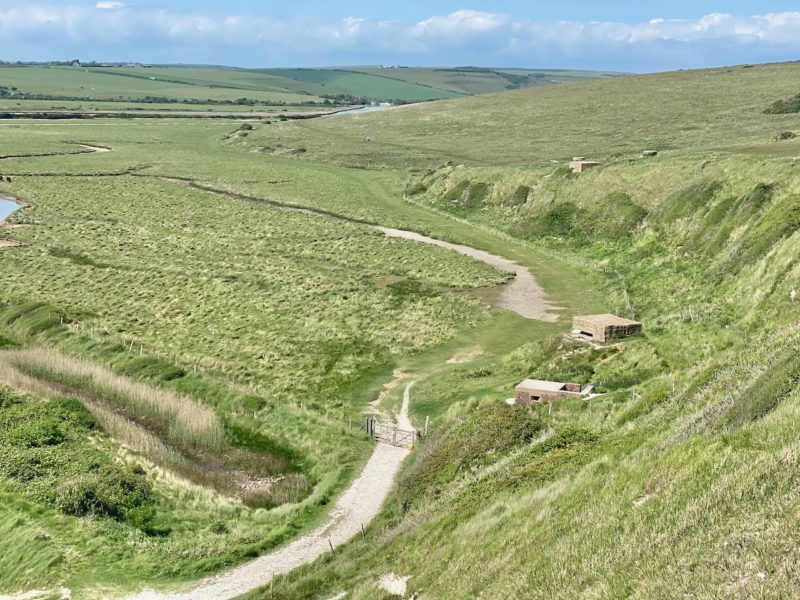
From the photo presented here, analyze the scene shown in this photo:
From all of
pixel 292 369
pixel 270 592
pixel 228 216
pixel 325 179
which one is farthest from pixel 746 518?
pixel 325 179

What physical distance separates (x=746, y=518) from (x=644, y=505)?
2283 millimetres

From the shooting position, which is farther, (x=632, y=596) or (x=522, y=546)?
(x=522, y=546)

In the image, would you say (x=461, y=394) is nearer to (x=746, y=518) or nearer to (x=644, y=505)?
(x=644, y=505)

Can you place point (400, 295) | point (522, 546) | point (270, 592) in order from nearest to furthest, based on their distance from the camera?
point (522, 546) → point (270, 592) → point (400, 295)

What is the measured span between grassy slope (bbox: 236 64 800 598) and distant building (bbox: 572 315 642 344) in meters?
1.38

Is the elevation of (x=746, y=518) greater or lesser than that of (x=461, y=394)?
greater

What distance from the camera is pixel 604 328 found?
3503 centimetres

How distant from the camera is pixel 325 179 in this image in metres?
106

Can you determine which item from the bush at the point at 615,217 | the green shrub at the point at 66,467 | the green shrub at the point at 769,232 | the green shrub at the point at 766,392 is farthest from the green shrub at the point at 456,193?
the green shrub at the point at 766,392

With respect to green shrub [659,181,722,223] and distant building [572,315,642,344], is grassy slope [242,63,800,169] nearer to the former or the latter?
green shrub [659,181,722,223]

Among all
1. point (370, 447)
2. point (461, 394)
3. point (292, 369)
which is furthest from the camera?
point (292, 369)

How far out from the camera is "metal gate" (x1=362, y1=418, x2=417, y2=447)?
2861cm

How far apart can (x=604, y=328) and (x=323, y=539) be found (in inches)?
694

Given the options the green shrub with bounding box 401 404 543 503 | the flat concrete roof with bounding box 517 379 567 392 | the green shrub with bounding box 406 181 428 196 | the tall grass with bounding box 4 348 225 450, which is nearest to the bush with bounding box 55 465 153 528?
the tall grass with bounding box 4 348 225 450
